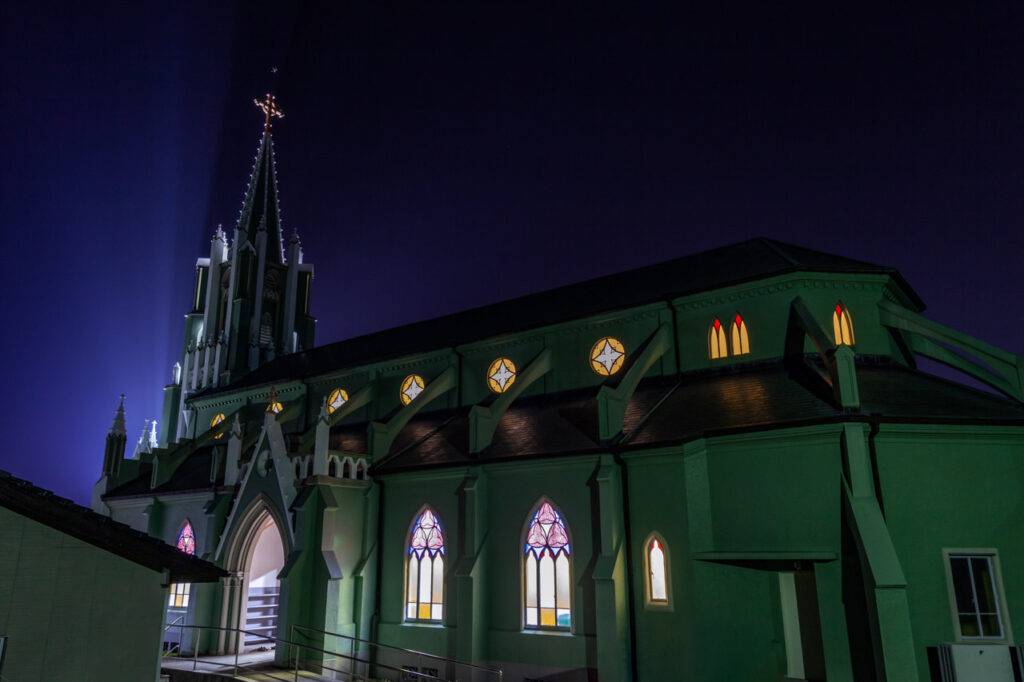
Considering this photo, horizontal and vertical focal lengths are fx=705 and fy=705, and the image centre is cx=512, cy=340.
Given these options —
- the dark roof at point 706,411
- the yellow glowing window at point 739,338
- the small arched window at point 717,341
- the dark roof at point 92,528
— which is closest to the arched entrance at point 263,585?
the dark roof at point 706,411

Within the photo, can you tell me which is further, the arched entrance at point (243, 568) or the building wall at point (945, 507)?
the arched entrance at point (243, 568)

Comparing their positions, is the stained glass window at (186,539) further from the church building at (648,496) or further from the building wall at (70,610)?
the building wall at (70,610)

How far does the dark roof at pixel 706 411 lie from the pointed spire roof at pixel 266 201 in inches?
873

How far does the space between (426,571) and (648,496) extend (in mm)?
7226

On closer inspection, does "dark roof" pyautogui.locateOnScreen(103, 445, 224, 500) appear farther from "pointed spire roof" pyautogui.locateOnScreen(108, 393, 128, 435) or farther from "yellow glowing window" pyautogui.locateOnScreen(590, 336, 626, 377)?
"yellow glowing window" pyautogui.locateOnScreen(590, 336, 626, 377)

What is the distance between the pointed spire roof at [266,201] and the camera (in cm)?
4153

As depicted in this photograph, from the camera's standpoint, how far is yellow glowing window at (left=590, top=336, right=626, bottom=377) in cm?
2248

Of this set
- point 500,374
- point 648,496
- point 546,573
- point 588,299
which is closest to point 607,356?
point 588,299

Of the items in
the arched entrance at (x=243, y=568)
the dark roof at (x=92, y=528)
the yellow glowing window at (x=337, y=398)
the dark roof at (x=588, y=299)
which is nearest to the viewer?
the dark roof at (x=92, y=528)

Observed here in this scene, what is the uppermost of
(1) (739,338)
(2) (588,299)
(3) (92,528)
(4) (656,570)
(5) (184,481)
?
(2) (588,299)

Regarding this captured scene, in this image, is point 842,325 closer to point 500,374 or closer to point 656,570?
point 656,570

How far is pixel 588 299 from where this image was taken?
25.2 metres

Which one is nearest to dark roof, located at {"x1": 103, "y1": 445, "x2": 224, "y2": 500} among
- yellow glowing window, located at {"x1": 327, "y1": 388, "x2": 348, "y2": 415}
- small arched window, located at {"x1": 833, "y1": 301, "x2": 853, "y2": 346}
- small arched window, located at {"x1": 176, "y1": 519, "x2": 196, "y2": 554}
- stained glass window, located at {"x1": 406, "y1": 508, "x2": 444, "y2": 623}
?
small arched window, located at {"x1": 176, "y1": 519, "x2": 196, "y2": 554}

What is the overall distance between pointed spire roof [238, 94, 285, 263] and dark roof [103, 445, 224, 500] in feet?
46.8
